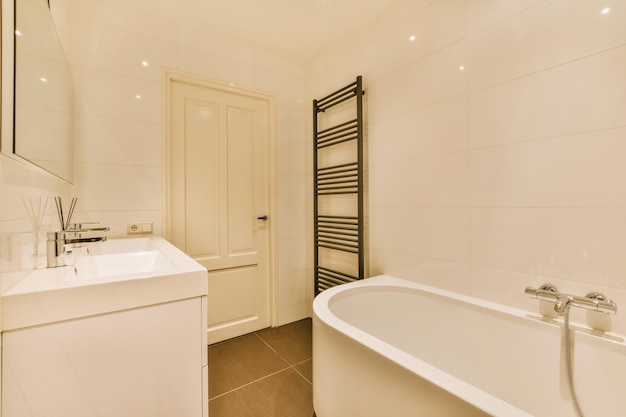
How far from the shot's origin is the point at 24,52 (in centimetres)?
85

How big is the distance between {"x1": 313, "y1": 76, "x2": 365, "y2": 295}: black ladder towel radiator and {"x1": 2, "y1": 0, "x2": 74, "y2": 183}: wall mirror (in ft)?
5.25

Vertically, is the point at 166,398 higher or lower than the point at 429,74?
lower

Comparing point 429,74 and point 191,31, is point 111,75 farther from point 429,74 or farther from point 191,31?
point 429,74

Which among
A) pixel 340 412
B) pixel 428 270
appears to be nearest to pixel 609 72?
pixel 428 270

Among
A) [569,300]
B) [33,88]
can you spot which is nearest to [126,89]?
[33,88]

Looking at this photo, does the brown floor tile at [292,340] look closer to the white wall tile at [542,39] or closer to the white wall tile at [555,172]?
the white wall tile at [555,172]

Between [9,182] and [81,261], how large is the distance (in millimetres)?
636

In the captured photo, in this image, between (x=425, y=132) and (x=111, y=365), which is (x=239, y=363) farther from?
(x=425, y=132)

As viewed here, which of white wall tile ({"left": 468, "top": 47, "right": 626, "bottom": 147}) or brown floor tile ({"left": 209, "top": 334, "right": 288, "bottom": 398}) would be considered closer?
white wall tile ({"left": 468, "top": 47, "right": 626, "bottom": 147})

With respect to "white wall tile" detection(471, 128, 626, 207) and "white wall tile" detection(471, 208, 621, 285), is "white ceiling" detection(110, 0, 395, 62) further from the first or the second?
"white wall tile" detection(471, 208, 621, 285)

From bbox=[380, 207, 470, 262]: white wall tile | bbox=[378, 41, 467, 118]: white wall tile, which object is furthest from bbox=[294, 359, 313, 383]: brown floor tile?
bbox=[378, 41, 467, 118]: white wall tile

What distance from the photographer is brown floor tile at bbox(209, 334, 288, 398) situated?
1718 mm

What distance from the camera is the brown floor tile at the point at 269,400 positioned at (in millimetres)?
1463

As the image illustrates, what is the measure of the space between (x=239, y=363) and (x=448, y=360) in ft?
4.33
